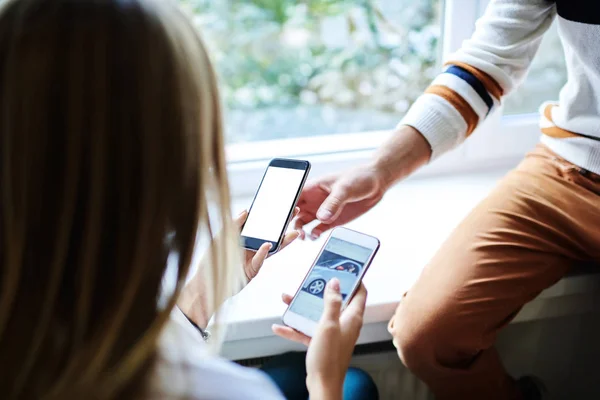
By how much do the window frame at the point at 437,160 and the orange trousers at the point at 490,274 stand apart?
298 mm

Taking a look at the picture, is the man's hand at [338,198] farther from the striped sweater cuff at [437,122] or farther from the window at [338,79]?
the window at [338,79]

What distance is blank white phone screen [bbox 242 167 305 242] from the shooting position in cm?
81

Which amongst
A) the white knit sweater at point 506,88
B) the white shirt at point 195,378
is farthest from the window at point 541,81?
the white shirt at point 195,378

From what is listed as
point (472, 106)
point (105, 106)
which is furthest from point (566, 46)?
point (105, 106)

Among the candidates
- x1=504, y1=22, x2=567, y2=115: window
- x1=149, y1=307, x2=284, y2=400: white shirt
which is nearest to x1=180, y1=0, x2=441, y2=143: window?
x1=504, y1=22, x2=567, y2=115: window

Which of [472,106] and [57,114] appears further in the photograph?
[472,106]

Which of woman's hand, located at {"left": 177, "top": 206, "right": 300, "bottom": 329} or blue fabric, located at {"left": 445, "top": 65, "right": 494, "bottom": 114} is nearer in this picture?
woman's hand, located at {"left": 177, "top": 206, "right": 300, "bottom": 329}

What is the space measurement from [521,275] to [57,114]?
1.91 ft

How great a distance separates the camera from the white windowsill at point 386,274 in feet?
2.81

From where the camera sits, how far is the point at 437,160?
45.8 inches

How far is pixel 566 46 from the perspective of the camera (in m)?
0.85

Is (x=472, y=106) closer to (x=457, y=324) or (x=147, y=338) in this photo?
(x=457, y=324)

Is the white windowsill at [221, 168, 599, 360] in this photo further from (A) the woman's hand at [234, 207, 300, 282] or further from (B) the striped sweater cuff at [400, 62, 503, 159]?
(B) the striped sweater cuff at [400, 62, 503, 159]

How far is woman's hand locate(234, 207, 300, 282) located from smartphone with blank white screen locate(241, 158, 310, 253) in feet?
0.03
